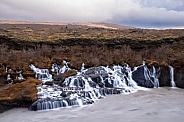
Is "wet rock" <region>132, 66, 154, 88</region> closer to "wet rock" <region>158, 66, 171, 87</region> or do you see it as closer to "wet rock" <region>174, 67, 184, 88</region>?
"wet rock" <region>158, 66, 171, 87</region>

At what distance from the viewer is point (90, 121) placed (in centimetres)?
1299

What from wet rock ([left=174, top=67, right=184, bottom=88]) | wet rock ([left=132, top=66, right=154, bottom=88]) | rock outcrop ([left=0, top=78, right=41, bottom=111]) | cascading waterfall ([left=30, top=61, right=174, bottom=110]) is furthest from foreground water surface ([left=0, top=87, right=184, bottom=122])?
wet rock ([left=174, top=67, right=184, bottom=88])

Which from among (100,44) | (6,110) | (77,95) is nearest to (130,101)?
(77,95)

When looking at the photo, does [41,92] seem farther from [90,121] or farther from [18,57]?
[18,57]

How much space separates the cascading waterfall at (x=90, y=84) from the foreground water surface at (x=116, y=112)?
0.64 metres

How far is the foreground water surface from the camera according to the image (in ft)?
43.8

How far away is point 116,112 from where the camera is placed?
14398mm

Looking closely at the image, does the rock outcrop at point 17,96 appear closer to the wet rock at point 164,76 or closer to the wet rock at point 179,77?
the wet rock at point 164,76

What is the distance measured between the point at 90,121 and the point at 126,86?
802 centimetres

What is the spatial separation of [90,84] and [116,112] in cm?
497

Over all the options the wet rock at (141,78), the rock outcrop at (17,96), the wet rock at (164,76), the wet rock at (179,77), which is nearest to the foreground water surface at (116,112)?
the rock outcrop at (17,96)

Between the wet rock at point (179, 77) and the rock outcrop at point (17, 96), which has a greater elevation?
the wet rock at point (179, 77)

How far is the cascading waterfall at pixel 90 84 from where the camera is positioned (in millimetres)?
15805

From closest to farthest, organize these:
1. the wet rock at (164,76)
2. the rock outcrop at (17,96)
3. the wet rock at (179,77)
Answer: the rock outcrop at (17,96)
the wet rock at (179,77)
the wet rock at (164,76)
